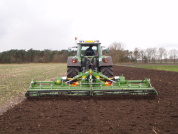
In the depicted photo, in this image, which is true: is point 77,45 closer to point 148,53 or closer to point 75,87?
point 75,87

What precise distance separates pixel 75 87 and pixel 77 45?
265 centimetres

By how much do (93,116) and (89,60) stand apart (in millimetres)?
3750

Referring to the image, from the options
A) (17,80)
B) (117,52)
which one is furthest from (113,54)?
(17,80)

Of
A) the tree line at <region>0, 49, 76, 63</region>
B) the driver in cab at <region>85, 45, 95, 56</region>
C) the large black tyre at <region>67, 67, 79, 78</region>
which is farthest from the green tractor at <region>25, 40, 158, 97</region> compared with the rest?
the tree line at <region>0, 49, 76, 63</region>

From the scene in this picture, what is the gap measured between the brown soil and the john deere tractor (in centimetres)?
165

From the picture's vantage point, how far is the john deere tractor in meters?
6.82

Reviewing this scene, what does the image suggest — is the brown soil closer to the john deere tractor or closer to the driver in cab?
the john deere tractor

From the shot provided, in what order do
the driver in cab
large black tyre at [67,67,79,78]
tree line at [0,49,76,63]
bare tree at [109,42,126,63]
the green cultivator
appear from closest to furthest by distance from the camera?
the green cultivator < large black tyre at [67,67,79,78] < the driver in cab < bare tree at [109,42,126,63] < tree line at [0,49,76,63]

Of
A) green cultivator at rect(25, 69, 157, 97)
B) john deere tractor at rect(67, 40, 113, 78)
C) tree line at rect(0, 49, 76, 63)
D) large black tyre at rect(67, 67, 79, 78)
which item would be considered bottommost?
green cultivator at rect(25, 69, 157, 97)

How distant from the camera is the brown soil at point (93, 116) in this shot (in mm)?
3172

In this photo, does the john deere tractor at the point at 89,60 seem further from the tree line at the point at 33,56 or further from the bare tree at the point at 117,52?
the tree line at the point at 33,56

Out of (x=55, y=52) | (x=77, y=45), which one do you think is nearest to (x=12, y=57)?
(x=55, y=52)

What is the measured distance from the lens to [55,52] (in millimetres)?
78875

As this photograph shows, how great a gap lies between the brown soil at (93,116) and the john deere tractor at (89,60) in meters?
1.65
